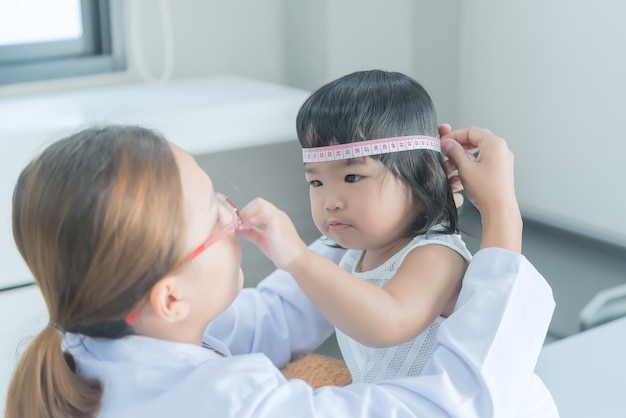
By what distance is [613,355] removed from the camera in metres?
1.23

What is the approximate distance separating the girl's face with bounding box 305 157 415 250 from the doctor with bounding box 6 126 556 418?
16 centimetres

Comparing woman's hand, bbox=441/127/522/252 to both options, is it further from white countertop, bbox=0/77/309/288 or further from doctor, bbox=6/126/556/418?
white countertop, bbox=0/77/309/288

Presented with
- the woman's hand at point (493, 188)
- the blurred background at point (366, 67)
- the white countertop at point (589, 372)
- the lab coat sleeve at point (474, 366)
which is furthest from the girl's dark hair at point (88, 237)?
the blurred background at point (366, 67)

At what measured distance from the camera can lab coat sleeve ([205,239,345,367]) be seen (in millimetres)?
1127

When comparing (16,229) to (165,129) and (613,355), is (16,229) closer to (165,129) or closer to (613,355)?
(165,129)

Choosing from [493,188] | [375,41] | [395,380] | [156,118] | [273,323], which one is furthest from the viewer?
[375,41]

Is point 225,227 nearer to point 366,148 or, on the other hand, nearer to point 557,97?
point 366,148

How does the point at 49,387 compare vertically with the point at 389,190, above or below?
below

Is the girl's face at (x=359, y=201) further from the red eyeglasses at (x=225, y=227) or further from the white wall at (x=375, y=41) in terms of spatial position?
the white wall at (x=375, y=41)

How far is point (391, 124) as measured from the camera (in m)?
1.03

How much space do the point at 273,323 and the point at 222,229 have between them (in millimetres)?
337

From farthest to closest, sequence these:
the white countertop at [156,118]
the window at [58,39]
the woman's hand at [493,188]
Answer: the window at [58,39]
the white countertop at [156,118]
the woman's hand at [493,188]

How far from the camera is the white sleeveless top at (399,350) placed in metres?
1.03

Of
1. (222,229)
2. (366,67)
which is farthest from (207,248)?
(366,67)
